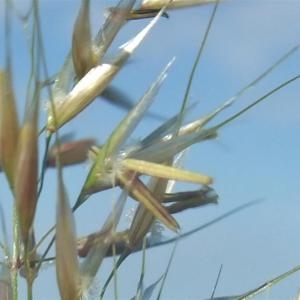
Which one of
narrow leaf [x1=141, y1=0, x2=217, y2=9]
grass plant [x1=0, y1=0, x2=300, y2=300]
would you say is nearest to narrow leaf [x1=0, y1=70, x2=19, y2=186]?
grass plant [x1=0, y1=0, x2=300, y2=300]

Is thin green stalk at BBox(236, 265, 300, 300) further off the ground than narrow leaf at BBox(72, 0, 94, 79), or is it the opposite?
narrow leaf at BBox(72, 0, 94, 79)

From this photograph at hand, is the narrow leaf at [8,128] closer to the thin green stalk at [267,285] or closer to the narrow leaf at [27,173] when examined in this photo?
the narrow leaf at [27,173]

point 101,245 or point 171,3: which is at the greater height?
point 171,3

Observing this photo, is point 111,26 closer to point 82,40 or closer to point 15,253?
point 82,40

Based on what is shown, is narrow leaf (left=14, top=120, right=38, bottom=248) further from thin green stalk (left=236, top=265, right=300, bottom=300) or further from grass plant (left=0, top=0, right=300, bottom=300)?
thin green stalk (left=236, top=265, right=300, bottom=300)

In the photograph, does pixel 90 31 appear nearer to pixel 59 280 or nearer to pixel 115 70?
pixel 115 70

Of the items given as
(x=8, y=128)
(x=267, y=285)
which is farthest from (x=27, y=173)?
(x=267, y=285)

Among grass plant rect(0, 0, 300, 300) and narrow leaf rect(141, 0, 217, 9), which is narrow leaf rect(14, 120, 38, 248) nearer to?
grass plant rect(0, 0, 300, 300)

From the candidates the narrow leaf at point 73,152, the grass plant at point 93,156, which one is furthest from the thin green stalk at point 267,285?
the narrow leaf at point 73,152

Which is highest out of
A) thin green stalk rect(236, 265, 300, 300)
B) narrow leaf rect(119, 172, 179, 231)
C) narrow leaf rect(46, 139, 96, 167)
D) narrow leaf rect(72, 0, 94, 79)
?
narrow leaf rect(72, 0, 94, 79)

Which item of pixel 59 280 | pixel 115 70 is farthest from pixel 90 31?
pixel 59 280

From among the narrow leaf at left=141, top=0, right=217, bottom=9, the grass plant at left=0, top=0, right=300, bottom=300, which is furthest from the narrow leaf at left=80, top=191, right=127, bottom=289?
the narrow leaf at left=141, top=0, right=217, bottom=9

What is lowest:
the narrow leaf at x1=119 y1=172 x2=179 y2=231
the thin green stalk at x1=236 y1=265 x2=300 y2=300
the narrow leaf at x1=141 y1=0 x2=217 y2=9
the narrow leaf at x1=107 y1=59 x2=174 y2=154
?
the thin green stalk at x1=236 y1=265 x2=300 y2=300
